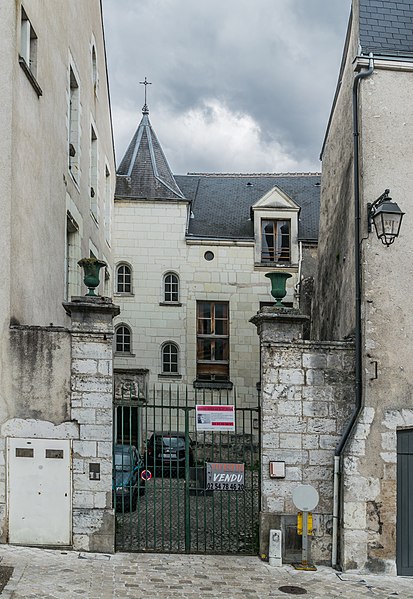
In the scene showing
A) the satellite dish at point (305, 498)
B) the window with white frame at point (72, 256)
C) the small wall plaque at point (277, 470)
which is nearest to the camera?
the satellite dish at point (305, 498)

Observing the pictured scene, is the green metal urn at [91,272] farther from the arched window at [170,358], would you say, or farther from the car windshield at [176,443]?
the arched window at [170,358]

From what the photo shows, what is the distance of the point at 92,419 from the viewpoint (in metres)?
8.85

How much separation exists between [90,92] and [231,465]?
9.82m

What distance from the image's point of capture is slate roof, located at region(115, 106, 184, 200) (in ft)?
74.8

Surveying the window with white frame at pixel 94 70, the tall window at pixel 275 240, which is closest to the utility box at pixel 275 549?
the window with white frame at pixel 94 70

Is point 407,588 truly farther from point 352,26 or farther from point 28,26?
point 28,26

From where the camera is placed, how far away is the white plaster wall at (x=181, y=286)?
2183cm

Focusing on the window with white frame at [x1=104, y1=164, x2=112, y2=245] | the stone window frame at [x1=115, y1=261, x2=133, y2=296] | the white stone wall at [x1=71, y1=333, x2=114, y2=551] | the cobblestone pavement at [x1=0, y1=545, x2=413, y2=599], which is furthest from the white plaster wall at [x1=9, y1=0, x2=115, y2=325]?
the stone window frame at [x1=115, y1=261, x2=133, y2=296]

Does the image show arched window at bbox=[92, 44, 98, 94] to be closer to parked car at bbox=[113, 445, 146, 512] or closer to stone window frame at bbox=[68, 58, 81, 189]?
stone window frame at bbox=[68, 58, 81, 189]

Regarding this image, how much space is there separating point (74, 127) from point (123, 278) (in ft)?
30.0

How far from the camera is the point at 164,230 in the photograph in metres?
22.4

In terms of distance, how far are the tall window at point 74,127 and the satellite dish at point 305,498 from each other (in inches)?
303

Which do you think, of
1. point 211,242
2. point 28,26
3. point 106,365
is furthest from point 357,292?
point 211,242

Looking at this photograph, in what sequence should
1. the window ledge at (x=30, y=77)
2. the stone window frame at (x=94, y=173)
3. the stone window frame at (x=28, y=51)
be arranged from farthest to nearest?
the stone window frame at (x=94, y=173) → the stone window frame at (x=28, y=51) → the window ledge at (x=30, y=77)
